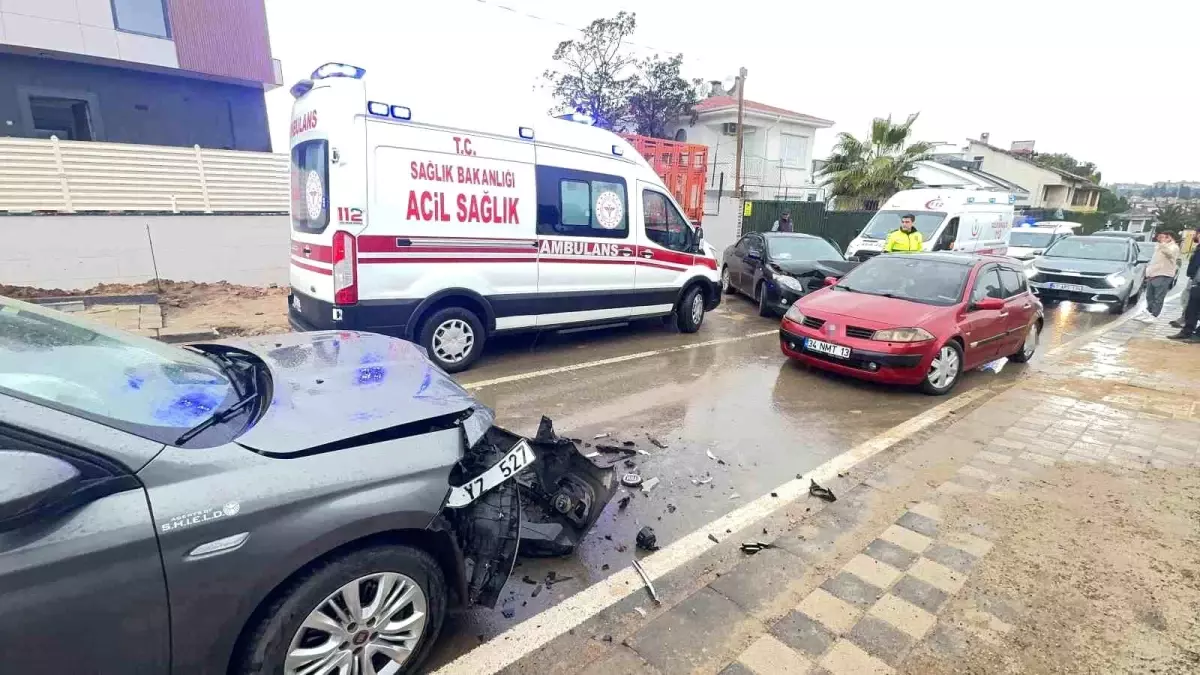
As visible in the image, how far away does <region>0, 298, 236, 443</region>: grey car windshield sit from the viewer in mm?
1744

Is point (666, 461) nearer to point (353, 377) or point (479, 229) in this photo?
point (353, 377)

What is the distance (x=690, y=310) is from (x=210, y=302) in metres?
7.54

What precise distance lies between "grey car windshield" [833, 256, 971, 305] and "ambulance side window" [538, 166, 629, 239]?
2884 millimetres

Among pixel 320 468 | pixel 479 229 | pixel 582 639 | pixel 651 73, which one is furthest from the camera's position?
pixel 651 73

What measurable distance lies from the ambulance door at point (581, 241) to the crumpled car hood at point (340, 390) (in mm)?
3459

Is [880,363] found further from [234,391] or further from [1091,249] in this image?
[1091,249]

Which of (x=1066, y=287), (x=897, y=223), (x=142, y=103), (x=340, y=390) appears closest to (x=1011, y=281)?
(x=1066, y=287)

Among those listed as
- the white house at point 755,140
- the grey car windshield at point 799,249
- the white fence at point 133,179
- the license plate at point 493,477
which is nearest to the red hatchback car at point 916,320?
the grey car windshield at point 799,249

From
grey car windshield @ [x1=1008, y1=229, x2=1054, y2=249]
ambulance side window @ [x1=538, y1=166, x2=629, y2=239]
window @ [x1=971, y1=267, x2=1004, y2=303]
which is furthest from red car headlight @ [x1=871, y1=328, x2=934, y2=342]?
grey car windshield @ [x1=1008, y1=229, x2=1054, y2=249]

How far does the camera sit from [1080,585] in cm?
288

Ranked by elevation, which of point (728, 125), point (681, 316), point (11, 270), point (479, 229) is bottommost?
point (681, 316)

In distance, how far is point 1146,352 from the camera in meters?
8.41

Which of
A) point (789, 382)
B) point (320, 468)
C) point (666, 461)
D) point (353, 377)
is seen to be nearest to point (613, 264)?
A: point (789, 382)

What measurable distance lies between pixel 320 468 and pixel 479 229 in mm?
4339
